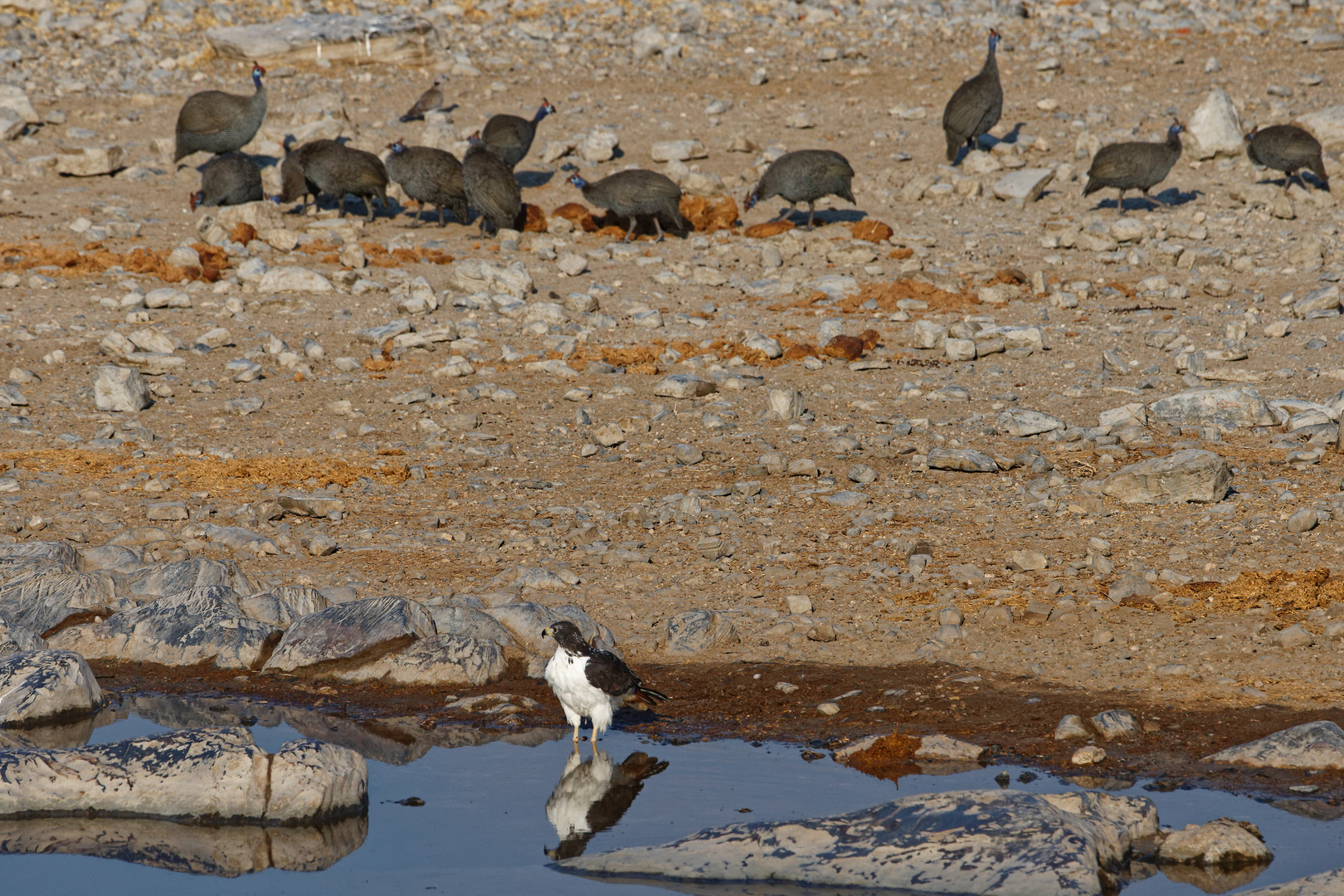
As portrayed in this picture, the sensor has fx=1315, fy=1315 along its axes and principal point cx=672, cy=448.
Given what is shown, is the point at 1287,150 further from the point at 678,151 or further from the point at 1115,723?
the point at 1115,723

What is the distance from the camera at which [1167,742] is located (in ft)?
16.3

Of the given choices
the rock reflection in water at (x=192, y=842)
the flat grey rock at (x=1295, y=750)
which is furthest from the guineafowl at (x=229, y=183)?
the flat grey rock at (x=1295, y=750)

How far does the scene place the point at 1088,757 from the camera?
482 cm

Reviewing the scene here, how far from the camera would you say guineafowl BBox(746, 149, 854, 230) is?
13.5 metres

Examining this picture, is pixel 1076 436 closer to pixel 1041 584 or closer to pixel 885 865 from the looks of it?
pixel 1041 584

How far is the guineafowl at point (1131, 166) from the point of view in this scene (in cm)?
1342

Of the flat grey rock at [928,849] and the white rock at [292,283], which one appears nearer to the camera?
the flat grey rock at [928,849]

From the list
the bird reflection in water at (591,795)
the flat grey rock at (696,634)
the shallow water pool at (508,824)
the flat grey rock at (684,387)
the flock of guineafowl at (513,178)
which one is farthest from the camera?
the flock of guineafowl at (513,178)

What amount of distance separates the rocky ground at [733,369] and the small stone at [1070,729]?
0.07 metres

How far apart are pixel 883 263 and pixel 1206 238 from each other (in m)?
3.17

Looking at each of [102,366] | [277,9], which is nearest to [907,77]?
[277,9]

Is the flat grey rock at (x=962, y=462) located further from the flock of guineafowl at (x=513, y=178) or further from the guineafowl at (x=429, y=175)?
the guineafowl at (x=429, y=175)

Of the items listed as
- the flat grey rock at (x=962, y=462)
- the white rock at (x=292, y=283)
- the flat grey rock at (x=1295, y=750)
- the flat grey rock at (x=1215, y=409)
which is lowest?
the flat grey rock at (x=1295, y=750)

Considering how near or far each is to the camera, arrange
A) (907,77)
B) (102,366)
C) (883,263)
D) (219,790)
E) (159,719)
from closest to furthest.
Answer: (219,790) < (159,719) < (102,366) < (883,263) < (907,77)
